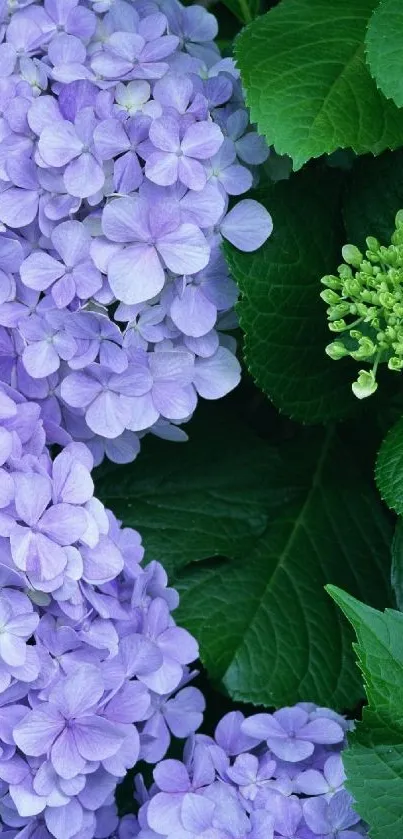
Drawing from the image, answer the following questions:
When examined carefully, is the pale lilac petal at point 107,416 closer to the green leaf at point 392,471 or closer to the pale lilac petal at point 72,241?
the pale lilac petal at point 72,241

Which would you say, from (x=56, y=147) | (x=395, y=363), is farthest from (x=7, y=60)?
(x=395, y=363)

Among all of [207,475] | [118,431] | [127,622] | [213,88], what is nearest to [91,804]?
[127,622]

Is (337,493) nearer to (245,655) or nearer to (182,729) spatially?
(245,655)

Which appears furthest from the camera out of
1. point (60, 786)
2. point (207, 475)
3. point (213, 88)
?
point (207, 475)

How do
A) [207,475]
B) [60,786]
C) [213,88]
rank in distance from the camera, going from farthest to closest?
[207,475] < [213,88] < [60,786]

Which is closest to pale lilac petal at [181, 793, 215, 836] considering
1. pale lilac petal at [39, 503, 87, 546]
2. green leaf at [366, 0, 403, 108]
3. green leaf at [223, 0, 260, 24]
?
pale lilac petal at [39, 503, 87, 546]

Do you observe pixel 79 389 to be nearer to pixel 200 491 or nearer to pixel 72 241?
pixel 72 241

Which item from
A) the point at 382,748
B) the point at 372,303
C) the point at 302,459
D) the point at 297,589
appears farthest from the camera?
the point at 302,459
